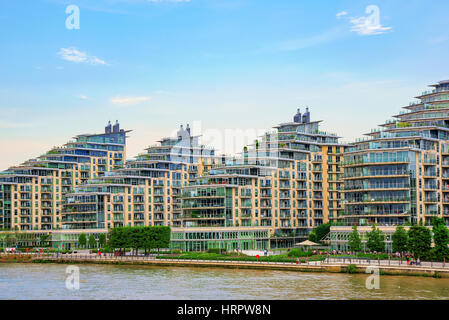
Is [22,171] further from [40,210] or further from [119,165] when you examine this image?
[119,165]

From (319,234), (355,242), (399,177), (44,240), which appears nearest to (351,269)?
(355,242)

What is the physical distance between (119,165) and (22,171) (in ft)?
95.7

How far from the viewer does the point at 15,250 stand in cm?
15088

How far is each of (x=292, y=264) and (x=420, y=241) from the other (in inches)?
762

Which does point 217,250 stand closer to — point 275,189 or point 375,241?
point 275,189

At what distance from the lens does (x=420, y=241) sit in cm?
9656

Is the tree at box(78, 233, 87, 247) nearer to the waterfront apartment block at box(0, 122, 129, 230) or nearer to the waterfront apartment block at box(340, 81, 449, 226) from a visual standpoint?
the waterfront apartment block at box(0, 122, 129, 230)

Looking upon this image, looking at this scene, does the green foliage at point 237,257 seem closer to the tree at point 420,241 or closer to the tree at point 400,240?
the tree at point 400,240

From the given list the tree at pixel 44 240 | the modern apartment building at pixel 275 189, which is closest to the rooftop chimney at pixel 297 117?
the modern apartment building at pixel 275 189

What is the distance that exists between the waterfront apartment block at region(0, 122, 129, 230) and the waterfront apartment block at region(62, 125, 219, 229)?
44.6 feet

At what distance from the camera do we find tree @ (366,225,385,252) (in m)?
107

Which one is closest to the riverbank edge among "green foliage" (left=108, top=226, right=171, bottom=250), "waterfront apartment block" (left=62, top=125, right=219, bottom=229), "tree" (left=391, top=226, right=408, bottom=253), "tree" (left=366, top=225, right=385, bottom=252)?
"green foliage" (left=108, top=226, right=171, bottom=250)


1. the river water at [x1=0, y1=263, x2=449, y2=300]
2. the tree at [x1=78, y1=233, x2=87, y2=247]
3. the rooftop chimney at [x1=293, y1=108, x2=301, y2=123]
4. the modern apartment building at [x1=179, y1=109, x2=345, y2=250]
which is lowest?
the river water at [x1=0, y1=263, x2=449, y2=300]
